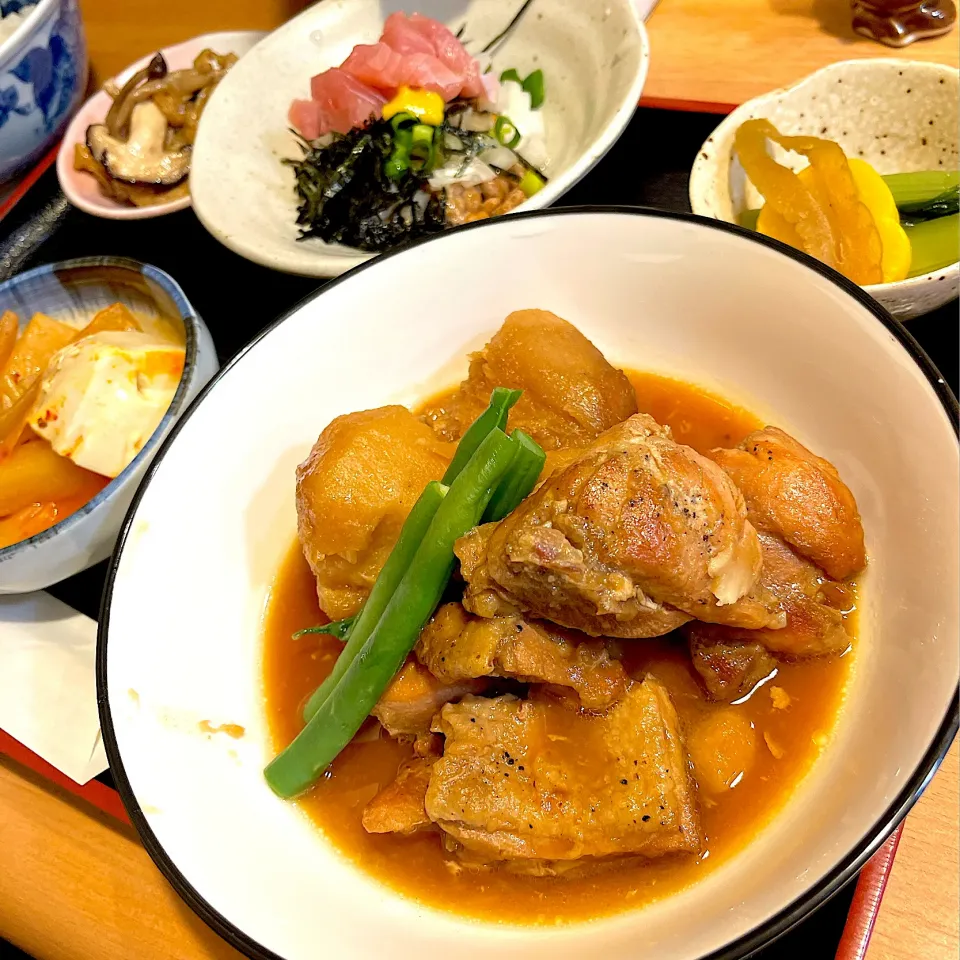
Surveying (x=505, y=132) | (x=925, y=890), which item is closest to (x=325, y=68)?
(x=505, y=132)

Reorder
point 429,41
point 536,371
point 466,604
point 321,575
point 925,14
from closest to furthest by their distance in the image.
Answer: point 466,604, point 321,575, point 536,371, point 925,14, point 429,41

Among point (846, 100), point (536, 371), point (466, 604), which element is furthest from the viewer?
point (846, 100)

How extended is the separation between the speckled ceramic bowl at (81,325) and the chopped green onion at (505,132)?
4.49 feet

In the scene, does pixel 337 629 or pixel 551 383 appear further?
pixel 551 383

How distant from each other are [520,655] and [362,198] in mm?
2048

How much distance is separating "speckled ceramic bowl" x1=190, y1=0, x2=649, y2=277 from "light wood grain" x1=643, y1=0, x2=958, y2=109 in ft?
0.77

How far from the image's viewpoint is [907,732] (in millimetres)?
1340

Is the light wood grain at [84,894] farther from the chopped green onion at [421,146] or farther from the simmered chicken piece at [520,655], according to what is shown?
the chopped green onion at [421,146]

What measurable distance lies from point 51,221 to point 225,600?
2237 millimetres

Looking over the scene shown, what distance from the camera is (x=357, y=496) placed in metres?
1.75

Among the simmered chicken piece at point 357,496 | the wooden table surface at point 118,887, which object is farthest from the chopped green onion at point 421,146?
the simmered chicken piece at point 357,496

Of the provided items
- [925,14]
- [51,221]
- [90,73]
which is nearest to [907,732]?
[925,14]

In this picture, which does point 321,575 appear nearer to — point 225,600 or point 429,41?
point 225,600

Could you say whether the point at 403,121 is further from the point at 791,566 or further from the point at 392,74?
the point at 791,566
